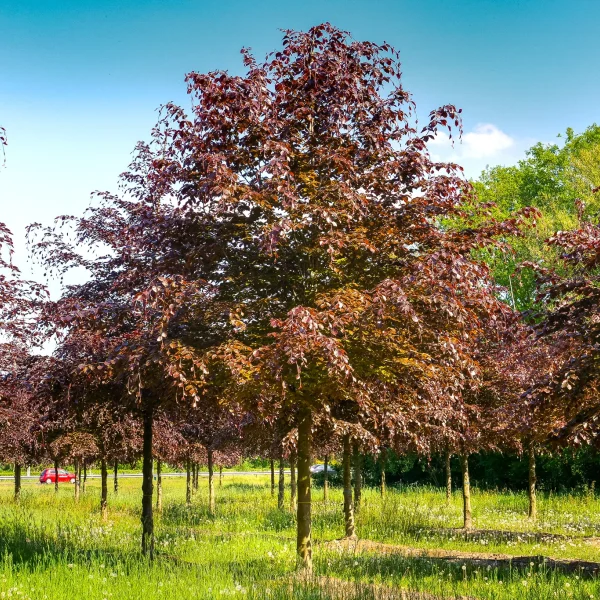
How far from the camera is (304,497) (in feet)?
29.6

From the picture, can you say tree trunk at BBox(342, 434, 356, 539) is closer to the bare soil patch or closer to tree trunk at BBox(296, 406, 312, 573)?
the bare soil patch

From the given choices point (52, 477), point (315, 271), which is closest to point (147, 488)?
point (315, 271)

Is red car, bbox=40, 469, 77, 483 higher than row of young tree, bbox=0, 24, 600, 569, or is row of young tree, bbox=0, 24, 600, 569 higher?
row of young tree, bbox=0, 24, 600, 569

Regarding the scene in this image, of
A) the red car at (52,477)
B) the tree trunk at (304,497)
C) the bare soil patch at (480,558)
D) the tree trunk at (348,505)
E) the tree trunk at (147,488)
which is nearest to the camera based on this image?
the tree trunk at (304,497)

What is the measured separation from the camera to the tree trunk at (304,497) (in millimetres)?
8812

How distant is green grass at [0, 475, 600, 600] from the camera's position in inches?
288

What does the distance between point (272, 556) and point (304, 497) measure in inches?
66.3

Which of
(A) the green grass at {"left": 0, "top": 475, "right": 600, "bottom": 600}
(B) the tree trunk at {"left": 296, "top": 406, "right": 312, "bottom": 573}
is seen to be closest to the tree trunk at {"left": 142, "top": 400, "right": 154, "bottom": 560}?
(A) the green grass at {"left": 0, "top": 475, "right": 600, "bottom": 600}

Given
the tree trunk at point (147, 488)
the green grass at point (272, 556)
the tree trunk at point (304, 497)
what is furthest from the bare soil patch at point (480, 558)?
the tree trunk at point (147, 488)

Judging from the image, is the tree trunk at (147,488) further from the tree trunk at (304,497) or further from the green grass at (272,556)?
the tree trunk at (304,497)

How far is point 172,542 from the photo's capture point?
12.4 metres

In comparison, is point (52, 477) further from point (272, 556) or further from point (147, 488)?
point (272, 556)

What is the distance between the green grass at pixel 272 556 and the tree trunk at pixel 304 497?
384mm

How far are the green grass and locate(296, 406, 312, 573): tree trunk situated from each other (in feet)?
1.26
